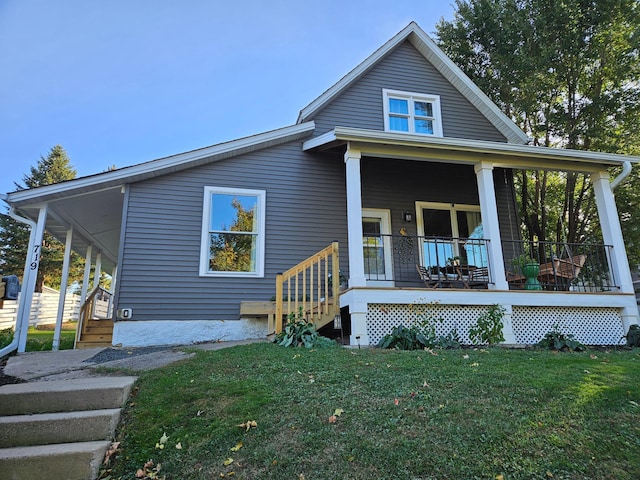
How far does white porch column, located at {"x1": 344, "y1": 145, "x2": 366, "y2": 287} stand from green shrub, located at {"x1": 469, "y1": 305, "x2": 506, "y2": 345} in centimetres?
195

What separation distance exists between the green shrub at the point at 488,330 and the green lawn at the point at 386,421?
1.93 meters

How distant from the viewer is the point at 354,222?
22.8 feet

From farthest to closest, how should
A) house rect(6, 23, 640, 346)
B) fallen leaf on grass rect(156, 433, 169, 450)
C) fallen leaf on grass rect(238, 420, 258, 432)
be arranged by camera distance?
1. house rect(6, 23, 640, 346)
2. fallen leaf on grass rect(238, 420, 258, 432)
3. fallen leaf on grass rect(156, 433, 169, 450)

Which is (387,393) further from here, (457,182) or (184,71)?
(184,71)

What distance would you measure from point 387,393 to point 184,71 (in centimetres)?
1260

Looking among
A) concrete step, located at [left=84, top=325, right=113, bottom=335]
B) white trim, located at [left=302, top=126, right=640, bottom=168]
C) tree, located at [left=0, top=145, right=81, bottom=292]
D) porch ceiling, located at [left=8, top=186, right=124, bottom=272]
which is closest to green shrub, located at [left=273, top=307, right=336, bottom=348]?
white trim, located at [left=302, top=126, right=640, bottom=168]

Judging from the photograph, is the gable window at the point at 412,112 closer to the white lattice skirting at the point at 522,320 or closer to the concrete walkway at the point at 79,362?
the white lattice skirting at the point at 522,320

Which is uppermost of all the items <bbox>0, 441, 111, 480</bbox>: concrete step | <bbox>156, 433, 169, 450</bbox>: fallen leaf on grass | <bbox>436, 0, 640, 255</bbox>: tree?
<bbox>436, 0, 640, 255</bbox>: tree

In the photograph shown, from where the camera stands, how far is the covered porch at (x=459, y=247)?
22.2 ft

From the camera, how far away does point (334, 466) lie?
260cm

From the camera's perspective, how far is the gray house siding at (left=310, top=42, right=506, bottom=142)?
9.76 m

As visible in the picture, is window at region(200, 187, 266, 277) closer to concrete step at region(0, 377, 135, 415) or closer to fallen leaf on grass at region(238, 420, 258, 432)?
concrete step at region(0, 377, 135, 415)

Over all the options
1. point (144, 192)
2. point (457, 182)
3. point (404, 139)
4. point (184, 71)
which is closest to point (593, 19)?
point (457, 182)

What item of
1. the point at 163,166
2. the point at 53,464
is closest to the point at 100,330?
the point at 163,166
